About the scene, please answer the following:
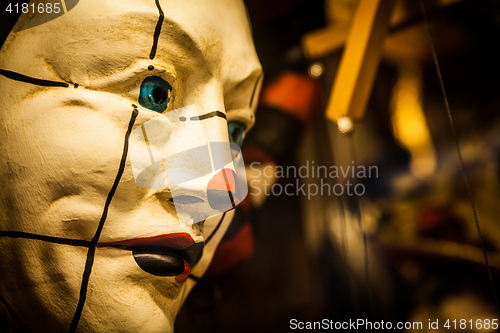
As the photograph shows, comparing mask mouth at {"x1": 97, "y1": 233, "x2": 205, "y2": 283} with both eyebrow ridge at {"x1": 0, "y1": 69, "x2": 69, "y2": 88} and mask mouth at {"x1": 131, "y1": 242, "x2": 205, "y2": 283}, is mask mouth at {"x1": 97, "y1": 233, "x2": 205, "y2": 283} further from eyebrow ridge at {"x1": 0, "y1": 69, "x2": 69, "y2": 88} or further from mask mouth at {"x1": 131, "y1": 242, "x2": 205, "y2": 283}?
eyebrow ridge at {"x1": 0, "y1": 69, "x2": 69, "y2": 88}

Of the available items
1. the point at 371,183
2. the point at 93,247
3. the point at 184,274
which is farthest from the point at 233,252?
the point at 371,183

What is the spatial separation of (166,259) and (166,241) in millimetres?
28

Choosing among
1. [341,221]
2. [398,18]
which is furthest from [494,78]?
[341,221]

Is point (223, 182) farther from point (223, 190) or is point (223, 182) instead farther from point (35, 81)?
point (35, 81)

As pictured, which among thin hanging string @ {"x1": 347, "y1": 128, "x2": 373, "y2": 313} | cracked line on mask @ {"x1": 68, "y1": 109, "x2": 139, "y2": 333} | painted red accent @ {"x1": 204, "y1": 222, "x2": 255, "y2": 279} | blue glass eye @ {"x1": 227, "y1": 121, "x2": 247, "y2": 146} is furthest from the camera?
thin hanging string @ {"x1": 347, "y1": 128, "x2": 373, "y2": 313}

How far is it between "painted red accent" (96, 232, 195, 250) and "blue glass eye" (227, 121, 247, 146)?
246mm

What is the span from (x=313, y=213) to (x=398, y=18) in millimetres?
697

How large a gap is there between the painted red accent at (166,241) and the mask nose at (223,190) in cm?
7

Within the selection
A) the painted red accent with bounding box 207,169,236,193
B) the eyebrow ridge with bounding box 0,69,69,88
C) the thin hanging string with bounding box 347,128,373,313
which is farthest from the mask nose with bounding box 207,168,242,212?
the thin hanging string with bounding box 347,128,373,313

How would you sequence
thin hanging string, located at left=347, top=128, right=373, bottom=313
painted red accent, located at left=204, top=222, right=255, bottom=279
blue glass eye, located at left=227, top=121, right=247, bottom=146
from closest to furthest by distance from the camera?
blue glass eye, located at left=227, top=121, right=247, bottom=146, painted red accent, located at left=204, top=222, right=255, bottom=279, thin hanging string, located at left=347, top=128, right=373, bottom=313

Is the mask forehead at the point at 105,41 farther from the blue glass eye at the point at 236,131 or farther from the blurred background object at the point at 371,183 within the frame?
the blurred background object at the point at 371,183

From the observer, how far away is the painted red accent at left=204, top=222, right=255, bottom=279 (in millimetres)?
788

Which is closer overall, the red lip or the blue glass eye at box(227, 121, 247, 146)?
the red lip

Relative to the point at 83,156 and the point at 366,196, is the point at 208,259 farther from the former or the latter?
the point at 366,196
